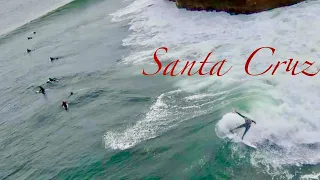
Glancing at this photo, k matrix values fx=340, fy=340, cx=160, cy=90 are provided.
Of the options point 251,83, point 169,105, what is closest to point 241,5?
point 251,83

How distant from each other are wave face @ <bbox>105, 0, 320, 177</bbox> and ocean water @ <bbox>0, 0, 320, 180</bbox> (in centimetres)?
7

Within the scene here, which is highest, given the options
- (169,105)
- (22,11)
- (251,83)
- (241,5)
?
(241,5)

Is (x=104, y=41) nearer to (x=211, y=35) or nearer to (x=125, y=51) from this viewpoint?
(x=125, y=51)

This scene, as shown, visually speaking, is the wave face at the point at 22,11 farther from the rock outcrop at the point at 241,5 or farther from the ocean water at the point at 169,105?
the rock outcrop at the point at 241,5

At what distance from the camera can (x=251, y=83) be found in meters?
21.0

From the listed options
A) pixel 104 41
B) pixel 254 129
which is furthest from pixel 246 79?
pixel 104 41

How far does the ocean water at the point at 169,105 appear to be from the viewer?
16.9 m

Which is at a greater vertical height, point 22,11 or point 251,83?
point 22,11

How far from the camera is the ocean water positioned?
16.9m

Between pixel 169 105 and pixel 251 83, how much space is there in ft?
17.5

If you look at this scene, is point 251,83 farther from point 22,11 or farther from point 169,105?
point 22,11

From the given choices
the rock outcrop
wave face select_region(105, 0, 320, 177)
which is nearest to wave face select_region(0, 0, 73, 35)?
wave face select_region(105, 0, 320, 177)

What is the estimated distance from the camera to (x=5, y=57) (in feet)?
146

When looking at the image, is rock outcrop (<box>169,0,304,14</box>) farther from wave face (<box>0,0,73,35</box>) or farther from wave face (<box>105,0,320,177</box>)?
wave face (<box>0,0,73,35</box>)
